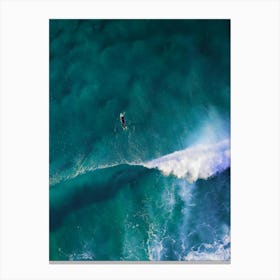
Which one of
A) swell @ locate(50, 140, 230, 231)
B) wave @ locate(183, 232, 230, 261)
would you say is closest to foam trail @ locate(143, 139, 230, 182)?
swell @ locate(50, 140, 230, 231)

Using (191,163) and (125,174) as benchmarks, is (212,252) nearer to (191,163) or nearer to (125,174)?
(191,163)

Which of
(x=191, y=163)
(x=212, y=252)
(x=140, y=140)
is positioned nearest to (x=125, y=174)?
(x=140, y=140)

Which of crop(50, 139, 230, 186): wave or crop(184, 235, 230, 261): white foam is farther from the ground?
crop(50, 139, 230, 186): wave

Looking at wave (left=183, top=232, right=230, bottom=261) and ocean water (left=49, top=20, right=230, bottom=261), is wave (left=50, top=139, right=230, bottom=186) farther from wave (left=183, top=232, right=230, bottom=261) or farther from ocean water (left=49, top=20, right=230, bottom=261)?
wave (left=183, top=232, right=230, bottom=261)
